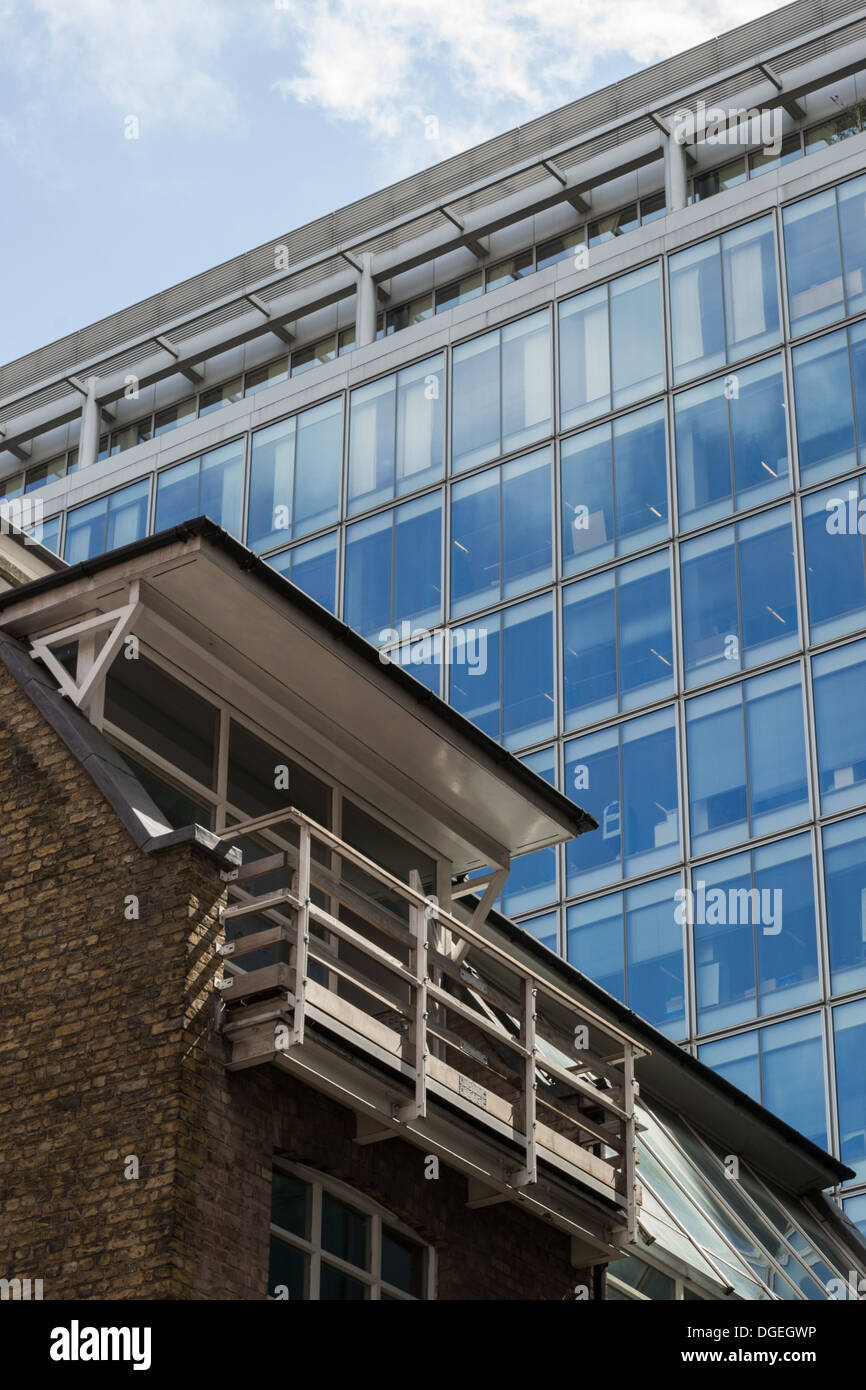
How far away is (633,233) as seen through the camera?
215 ft

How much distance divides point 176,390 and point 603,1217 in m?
59.4

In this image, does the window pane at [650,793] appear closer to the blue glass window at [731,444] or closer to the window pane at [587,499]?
the window pane at [587,499]

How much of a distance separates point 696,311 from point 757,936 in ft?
60.3

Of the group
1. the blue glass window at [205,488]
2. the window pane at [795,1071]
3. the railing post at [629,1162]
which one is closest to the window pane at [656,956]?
the window pane at [795,1071]

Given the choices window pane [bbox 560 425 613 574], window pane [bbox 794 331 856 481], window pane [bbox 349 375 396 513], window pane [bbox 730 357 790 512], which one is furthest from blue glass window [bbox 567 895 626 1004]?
window pane [bbox 349 375 396 513]

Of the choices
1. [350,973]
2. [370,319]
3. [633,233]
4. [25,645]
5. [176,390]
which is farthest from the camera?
[176,390]

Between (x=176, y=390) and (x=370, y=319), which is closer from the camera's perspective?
(x=370, y=319)

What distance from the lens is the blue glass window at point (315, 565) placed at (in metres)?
67.8

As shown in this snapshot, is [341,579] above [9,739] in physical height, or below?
above

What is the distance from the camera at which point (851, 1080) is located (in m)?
53.8

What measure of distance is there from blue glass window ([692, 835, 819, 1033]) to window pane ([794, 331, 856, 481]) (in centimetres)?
1042

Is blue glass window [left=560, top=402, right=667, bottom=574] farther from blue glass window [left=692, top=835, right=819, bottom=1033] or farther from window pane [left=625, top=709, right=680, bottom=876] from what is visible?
blue glass window [left=692, top=835, right=819, bottom=1033]
